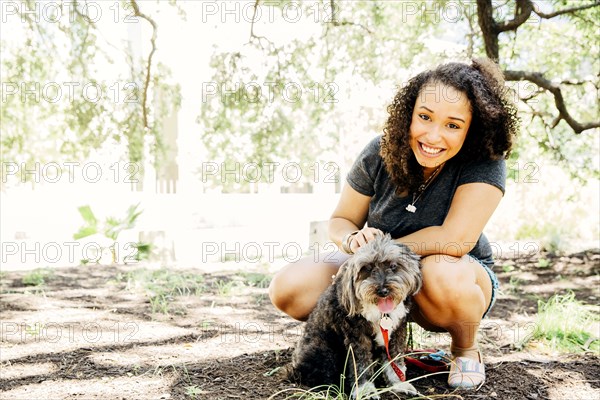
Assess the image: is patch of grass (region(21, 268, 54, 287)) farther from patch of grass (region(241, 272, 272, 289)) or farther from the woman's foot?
the woman's foot

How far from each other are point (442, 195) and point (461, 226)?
0.29 meters

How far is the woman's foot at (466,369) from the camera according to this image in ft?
9.57

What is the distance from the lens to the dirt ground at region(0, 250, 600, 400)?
294 cm

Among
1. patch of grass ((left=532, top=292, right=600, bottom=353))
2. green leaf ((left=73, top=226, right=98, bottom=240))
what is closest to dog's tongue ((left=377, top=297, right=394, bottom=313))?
patch of grass ((left=532, top=292, right=600, bottom=353))

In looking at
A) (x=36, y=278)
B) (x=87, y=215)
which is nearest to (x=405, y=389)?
(x=36, y=278)

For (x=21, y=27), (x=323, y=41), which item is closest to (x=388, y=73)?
(x=323, y=41)

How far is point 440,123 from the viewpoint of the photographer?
9.60ft

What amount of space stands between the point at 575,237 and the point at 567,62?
123 inches

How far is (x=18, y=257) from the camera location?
9.27 meters

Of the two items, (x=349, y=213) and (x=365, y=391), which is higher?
(x=349, y=213)

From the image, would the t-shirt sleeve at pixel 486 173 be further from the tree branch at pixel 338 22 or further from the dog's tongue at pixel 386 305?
the tree branch at pixel 338 22

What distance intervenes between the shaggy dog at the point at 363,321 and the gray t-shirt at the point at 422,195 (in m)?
0.46

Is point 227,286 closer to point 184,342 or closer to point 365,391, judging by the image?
point 184,342

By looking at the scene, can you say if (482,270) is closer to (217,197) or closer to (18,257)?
(18,257)
